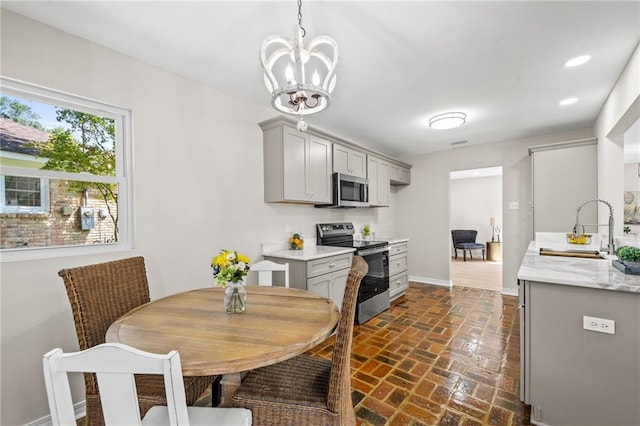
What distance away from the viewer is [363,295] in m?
3.34

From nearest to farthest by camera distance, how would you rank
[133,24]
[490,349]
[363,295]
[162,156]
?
1. [133,24]
2. [162,156]
3. [490,349]
4. [363,295]

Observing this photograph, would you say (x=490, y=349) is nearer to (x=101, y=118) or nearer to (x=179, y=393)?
(x=179, y=393)

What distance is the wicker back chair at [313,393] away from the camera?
1147 millimetres

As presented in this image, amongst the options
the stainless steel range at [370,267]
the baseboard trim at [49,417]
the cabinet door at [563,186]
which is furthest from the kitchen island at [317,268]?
the cabinet door at [563,186]

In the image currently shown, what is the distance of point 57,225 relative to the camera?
1.90 metres

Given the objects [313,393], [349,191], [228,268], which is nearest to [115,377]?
[228,268]

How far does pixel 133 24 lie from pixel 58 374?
2.04 metres

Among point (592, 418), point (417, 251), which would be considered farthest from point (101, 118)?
point (417, 251)

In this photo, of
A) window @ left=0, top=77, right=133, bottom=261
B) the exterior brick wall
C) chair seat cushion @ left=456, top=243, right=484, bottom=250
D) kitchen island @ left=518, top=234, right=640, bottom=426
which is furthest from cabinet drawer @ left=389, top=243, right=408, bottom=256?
chair seat cushion @ left=456, top=243, right=484, bottom=250

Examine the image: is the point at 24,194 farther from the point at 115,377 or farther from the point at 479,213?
the point at 479,213

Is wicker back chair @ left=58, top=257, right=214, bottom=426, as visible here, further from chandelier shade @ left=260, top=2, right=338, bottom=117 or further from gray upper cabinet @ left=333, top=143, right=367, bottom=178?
gray upper cabinet @ left=333, top=143, right=367, bottom=178

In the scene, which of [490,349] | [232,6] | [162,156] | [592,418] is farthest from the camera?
[490,349]

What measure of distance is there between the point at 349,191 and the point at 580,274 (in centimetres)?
253

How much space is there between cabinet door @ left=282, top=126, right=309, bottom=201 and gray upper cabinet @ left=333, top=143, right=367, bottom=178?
1.99 ft
